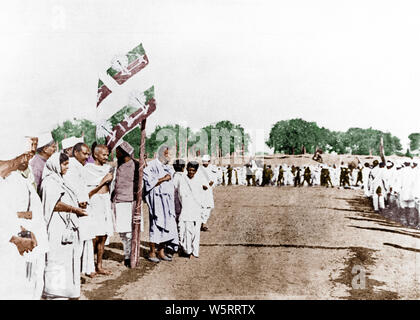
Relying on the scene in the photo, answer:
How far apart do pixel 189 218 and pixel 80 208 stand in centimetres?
218

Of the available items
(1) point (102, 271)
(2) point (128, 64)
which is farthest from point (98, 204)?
(2) point (128, 64)

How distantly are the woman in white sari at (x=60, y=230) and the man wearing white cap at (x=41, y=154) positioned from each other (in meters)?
0.58

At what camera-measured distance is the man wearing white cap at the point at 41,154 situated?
5.09 metres

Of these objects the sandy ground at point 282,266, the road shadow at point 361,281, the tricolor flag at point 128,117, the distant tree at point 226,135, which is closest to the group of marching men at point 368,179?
the sandy ground at point 282,266

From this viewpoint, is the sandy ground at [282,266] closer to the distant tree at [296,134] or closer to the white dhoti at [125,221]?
the white dhoti at [125,221]

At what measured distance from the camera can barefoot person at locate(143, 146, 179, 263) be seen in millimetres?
6324

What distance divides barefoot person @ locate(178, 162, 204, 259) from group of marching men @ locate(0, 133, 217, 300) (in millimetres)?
15

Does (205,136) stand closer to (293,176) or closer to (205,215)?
(205,215)

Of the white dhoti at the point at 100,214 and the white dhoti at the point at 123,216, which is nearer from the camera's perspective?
the white dhoti at the point at 100,214

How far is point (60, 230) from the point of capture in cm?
466

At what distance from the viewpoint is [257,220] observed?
29.6 feet
